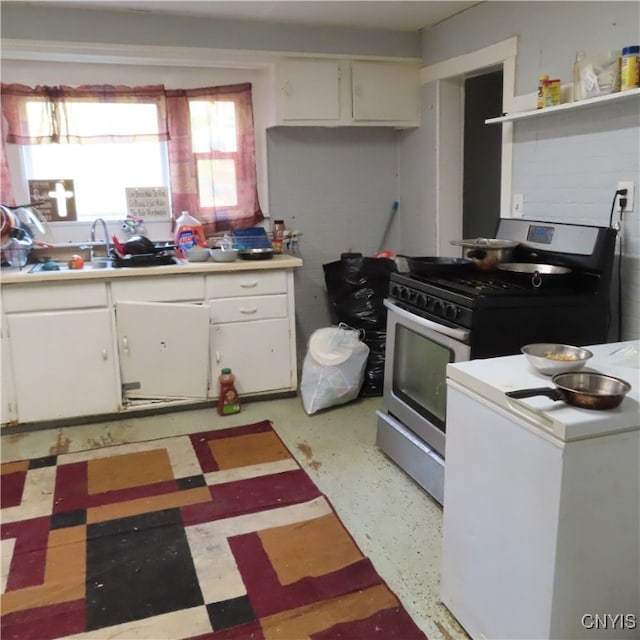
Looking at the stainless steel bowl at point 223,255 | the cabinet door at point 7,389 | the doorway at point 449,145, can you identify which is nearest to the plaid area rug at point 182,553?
the cabinet door at point 7,389

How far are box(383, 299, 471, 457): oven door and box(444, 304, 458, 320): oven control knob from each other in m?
0.05

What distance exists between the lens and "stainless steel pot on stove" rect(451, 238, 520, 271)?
8.82 ft

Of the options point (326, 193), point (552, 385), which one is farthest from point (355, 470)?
point (326, 193)

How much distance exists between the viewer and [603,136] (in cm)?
259

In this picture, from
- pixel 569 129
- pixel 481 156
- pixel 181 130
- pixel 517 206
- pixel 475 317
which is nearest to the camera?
pixel 475 317

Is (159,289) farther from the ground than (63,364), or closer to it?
farther from the ground

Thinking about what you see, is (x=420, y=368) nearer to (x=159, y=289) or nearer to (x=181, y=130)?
(x=159, y=289)

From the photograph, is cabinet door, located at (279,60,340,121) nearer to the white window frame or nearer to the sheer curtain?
the white window frame

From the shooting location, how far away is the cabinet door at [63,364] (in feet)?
10.4

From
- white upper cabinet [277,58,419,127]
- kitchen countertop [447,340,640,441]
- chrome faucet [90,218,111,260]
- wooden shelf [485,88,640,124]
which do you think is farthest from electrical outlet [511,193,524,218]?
chrome faucet [90,218,111,260]

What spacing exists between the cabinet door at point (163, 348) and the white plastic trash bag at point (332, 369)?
Answer: 1.95 feet

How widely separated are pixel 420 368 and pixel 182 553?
120 cm

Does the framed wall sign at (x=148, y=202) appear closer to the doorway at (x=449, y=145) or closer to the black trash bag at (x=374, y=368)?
the black trash bag at (x=374, y=368)

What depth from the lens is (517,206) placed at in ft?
10.3
